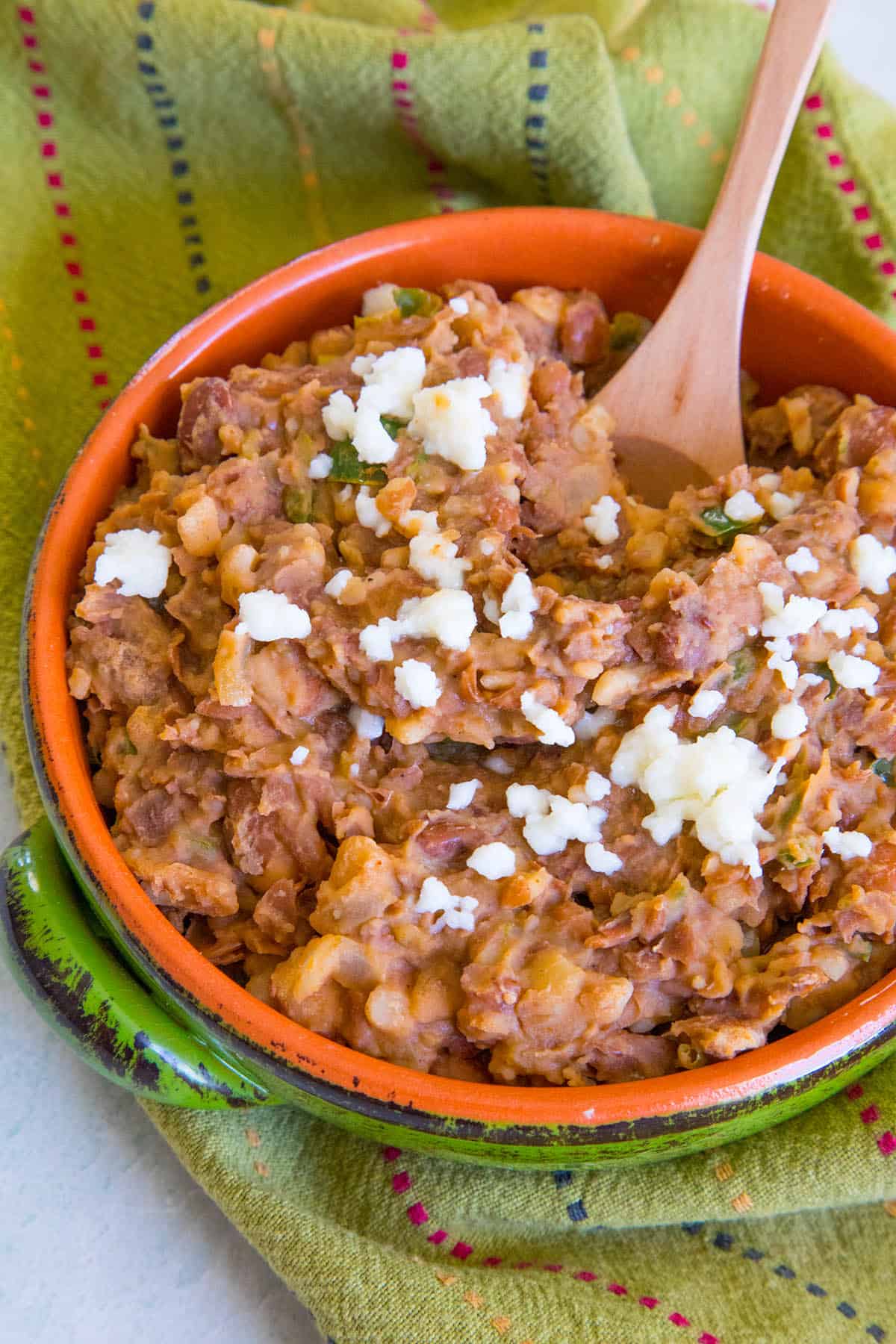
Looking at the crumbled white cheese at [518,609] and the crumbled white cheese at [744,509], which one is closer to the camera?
the crumbled white cheese at [518,609]

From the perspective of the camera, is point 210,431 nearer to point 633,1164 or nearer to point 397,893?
point 397,893

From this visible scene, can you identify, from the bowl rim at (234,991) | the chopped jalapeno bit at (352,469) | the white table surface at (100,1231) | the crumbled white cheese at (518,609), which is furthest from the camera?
the white table surface at (100,1231)

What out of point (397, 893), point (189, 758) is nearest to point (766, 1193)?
point (397, 893)

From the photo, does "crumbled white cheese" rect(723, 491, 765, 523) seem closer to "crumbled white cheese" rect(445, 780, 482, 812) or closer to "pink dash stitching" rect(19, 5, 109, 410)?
"crumbled white cheese" rect(445, 780, 482, 812)

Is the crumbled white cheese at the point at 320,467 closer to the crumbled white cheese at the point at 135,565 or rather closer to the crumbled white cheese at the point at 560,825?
the crumbled white cheese at the point at 135,565

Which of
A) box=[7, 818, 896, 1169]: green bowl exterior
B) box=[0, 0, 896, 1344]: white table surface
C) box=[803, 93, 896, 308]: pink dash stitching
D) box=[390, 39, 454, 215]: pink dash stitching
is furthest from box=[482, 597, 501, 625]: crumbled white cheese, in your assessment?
box=[803, 93, 896, 308]: pink dash stitching

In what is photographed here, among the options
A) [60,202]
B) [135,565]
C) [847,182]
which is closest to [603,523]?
[135,565]

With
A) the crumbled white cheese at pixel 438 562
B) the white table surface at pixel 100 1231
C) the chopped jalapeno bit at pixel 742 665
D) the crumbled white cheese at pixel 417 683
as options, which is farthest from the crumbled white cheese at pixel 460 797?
the white table surface at pixel 100 1231
